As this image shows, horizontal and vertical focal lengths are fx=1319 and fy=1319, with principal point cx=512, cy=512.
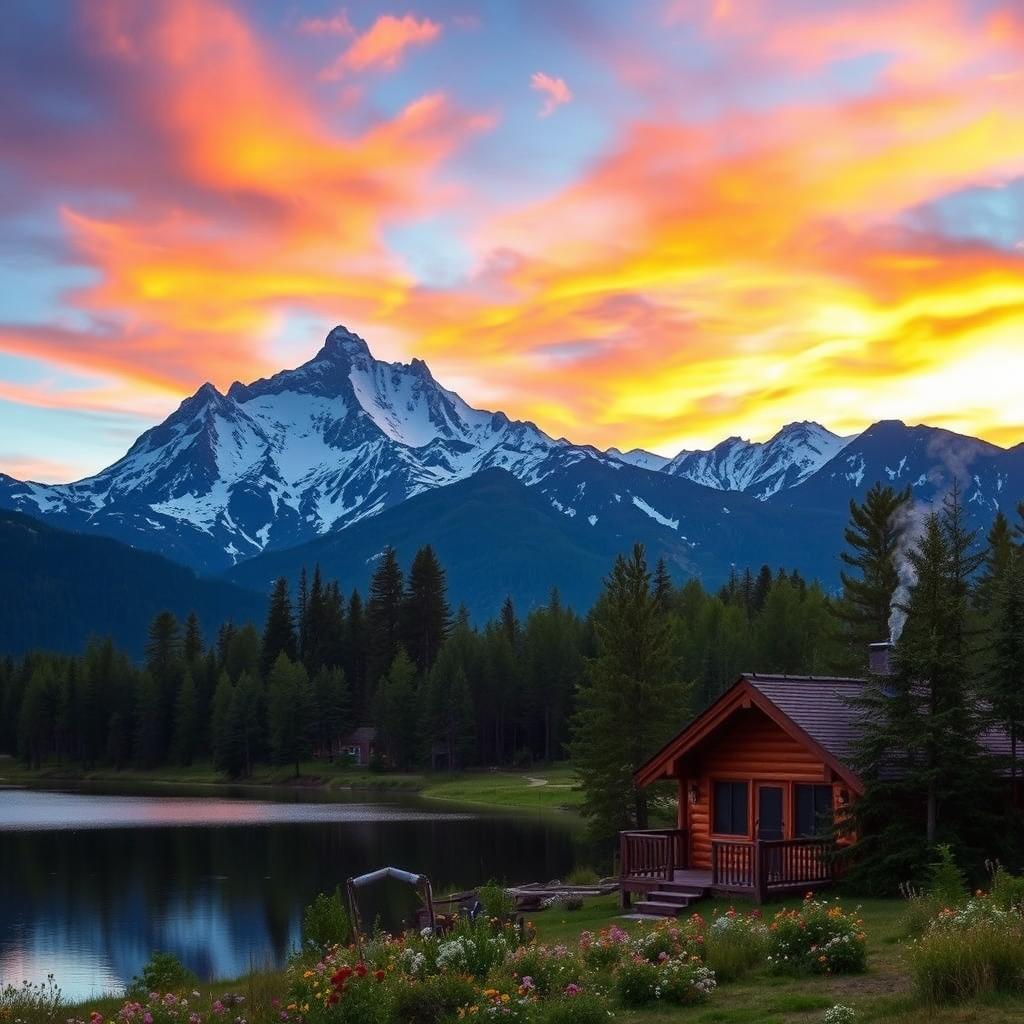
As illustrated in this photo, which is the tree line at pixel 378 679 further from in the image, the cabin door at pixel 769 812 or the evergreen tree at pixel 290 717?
the cabin door at pixel 769 812

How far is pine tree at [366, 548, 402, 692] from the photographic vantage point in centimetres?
13345

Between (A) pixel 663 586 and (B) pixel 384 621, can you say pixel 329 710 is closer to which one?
(B) pixel 384 621

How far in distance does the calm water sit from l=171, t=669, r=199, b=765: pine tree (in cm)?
4494

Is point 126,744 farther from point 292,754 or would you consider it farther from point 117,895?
point 117,895

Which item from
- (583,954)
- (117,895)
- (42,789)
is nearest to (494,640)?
(42,789)

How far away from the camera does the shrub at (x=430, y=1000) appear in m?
14.6

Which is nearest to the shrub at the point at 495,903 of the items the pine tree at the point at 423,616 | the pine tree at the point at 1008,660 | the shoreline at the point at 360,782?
the pine tree at the point at 1008,660

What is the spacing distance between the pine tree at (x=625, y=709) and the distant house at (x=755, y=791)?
13303 mm

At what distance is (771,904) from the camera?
28234 millimetres

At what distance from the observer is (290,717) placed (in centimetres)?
12469

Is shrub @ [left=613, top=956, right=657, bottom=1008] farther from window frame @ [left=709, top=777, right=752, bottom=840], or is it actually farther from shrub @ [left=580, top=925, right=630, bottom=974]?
window frame @ [left=709, top=777, right=752, bottom=840]

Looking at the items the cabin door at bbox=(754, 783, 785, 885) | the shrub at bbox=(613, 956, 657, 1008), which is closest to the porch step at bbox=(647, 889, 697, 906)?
the cabin door at bbox=(754, 783, 785, 885)

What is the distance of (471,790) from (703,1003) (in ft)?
281

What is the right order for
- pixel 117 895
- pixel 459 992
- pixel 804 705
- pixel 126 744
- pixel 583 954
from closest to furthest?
pixel 459 992, pixel 583 954, pixel 804 705, pixel 117 895, pixel 126 744
